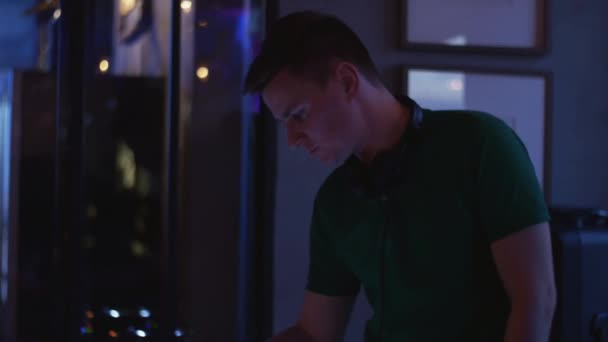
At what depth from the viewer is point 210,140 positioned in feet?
13.5

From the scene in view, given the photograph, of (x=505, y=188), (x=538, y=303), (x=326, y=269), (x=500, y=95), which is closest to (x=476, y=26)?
(x=500, y=95)

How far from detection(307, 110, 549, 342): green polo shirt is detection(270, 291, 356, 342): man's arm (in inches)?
5.6

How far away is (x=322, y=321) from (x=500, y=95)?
57.4 inches

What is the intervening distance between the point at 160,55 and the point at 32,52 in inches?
33.4

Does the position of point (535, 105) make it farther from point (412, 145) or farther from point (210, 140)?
point (210, 140)

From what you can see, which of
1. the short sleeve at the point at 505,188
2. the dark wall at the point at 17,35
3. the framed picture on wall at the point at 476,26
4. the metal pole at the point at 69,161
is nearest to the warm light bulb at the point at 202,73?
the dark wall at the point at 17,35

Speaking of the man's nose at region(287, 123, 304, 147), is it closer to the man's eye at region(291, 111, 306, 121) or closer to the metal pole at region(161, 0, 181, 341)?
the man's eye at region(291, 111, 306, 121)

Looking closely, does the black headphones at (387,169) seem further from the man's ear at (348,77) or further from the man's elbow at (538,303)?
the man's elbow at (538,303)

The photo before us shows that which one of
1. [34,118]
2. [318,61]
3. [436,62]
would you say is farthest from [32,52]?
[318,61]

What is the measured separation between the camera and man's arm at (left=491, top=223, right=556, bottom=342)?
1.19 meters

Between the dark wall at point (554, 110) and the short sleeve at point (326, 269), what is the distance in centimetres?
98

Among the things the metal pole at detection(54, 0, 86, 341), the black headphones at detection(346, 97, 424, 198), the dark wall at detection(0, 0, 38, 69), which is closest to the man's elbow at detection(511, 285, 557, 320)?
the black headphones at detection(346, 97, 424, 198)

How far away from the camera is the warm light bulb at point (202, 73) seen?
13.9 feet

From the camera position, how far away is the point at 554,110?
9.05 feet
